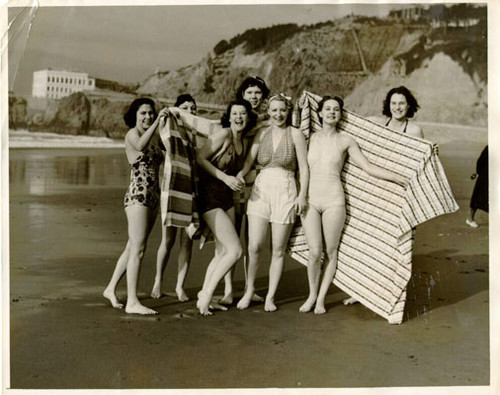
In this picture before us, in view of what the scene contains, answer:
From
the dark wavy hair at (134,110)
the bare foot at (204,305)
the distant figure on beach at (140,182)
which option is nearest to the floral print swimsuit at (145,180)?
the distant figure on beach at (140,182)

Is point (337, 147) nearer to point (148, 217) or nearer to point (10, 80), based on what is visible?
point (148, 217)

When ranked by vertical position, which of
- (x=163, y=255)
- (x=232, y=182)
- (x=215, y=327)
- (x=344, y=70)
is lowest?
(x=215, y=327)

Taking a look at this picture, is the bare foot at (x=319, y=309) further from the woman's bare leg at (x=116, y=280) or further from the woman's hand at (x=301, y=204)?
the woman's bare leg at (x=116, y=280)

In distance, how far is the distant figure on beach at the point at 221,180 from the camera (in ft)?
8.12

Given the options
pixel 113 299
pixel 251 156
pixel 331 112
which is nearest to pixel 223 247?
pixel 251 156

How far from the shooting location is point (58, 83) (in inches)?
109

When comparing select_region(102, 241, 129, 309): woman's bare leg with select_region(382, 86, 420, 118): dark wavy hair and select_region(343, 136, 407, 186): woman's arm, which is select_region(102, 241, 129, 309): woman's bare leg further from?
select_region(382, 86, 420, 118): dark wavy hair

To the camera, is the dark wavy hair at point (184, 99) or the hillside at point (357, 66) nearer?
the dark wavy hair at point (184, 99)

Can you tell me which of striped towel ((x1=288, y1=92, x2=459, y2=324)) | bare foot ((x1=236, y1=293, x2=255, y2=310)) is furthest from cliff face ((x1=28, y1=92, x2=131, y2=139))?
bare foot ((x1=236, y1=293, x2=255, y2=310))

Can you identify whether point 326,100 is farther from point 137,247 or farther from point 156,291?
point 156,291

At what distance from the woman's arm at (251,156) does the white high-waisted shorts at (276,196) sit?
0.07 metres

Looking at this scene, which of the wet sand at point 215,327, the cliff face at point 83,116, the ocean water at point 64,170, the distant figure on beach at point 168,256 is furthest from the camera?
the cliff face at point 83,116

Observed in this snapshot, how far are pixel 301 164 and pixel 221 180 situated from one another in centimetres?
37

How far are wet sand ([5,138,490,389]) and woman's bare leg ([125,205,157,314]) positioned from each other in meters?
0.06
